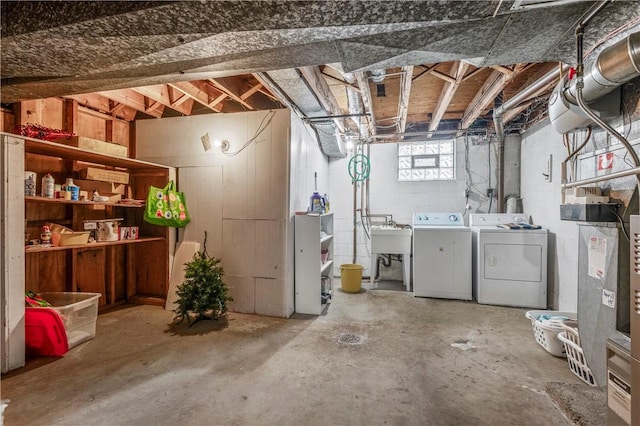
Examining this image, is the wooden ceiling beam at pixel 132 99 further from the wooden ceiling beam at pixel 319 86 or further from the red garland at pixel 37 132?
the wooden ceiling beam at pixel 319 86

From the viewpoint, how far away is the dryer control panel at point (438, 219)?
4168 millimetres

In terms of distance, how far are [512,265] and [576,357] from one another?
5.26 ft

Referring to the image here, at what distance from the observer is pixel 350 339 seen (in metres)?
2.56

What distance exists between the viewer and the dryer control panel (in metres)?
4.17

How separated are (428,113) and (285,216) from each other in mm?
2794

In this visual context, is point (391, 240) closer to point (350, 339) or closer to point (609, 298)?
point (350, 339)

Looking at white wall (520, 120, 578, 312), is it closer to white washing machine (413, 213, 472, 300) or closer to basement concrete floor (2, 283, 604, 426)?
basement concrete floor (2, 283, 604, 426)

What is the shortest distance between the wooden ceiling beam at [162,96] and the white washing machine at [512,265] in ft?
13.1

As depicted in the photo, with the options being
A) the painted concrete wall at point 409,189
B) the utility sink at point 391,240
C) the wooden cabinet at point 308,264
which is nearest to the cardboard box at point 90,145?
the wooden cabinet at point 308,264

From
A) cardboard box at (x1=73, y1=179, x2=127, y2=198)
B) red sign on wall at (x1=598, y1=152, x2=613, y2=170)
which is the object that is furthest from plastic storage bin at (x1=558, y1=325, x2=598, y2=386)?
cardboard box at (x1=73, y1=179, x2=127, y2=198)

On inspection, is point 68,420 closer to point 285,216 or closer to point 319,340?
point 319,340

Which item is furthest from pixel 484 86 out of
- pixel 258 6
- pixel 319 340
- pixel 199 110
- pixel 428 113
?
pixel 199 110

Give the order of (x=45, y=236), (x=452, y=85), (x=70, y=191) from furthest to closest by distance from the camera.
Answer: (x=452, y=85) → (x=70, y=191) → (x=45, y=236)

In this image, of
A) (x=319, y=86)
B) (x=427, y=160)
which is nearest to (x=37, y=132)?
(x=319, y=86)
